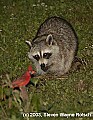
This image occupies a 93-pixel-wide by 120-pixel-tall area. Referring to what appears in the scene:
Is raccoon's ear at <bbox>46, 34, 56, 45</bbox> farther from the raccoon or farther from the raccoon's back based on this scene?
the raccoon's back

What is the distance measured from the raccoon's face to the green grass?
33cm

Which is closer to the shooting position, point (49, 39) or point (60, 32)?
point (49, 39)

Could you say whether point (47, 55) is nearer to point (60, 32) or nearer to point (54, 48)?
point (54, 48)

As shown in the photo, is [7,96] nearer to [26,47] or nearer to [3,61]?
[3,61]

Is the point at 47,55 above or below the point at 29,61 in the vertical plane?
above

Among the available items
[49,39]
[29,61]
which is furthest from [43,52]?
[29,61]

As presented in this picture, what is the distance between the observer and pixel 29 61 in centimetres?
956

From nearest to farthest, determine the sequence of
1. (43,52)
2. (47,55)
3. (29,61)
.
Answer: (43,52), (47,55), (29,61)

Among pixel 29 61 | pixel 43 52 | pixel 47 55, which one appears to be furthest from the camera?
pixel 29 61

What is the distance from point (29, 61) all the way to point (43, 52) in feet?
2.96

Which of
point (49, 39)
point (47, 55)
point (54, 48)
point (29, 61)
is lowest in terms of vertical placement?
point (29, 61)

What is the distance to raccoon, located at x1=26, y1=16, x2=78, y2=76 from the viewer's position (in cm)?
877

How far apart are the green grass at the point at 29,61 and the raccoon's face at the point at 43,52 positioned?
1.08ft

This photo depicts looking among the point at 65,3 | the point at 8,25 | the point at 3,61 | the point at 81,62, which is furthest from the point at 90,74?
the point at 65,3
